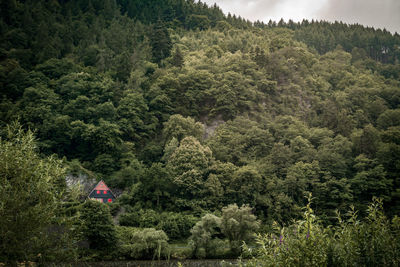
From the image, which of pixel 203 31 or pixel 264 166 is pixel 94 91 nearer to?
pixel 264 166

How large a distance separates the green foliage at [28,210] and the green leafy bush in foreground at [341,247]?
922 centimetres

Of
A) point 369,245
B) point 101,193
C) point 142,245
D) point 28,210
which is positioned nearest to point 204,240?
point 142,245

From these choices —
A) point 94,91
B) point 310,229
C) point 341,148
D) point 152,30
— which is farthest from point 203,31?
point 310,229

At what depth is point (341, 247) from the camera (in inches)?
372

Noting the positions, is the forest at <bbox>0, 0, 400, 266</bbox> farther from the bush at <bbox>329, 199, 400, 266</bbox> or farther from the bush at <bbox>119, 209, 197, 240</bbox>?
the bush at <bbox>119, 209, 197, 240</bbox>

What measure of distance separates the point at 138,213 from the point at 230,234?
14648mm

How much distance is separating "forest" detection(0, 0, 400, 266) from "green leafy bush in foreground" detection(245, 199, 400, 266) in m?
0.04

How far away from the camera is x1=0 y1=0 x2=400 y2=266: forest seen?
14898 millimetres

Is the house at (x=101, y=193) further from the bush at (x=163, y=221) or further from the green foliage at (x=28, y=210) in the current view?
the green foliage at (x=28, y=210)

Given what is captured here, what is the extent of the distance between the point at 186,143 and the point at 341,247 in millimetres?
51991

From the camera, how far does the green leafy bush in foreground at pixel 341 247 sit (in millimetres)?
8820

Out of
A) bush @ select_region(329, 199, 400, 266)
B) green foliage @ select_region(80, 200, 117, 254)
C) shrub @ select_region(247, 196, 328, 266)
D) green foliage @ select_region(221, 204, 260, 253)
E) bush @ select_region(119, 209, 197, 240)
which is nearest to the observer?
shrub @ select_region(247, 196, 328, 266)

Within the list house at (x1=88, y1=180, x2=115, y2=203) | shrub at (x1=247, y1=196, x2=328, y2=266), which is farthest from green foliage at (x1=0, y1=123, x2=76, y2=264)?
house at (x1=88, y1=180, x2=115, y2=203)

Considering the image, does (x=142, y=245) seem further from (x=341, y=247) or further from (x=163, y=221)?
(x=341, y=247)
